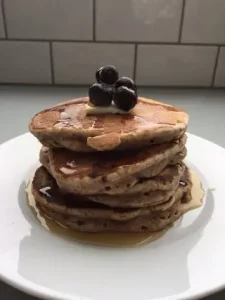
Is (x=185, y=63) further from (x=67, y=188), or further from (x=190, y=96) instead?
(x=67, y=188)

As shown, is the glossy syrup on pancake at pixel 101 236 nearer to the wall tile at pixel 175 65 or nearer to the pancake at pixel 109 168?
the pancake at pixel 109 168

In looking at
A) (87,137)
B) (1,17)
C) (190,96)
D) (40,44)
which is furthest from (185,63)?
(87,137)

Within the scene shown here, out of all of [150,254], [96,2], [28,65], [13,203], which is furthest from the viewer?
[28,65]

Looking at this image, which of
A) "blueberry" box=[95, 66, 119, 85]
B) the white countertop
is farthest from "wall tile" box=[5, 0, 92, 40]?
"blueberry" box=[95, 66, 119, 85]

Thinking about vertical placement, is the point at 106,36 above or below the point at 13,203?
above

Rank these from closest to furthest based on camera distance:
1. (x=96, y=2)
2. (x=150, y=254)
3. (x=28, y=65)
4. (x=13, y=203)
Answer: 1. (x=150, y=254)
2. (x=13, y=203)
3. (x=96, y=2)
4. (x=28, y=65)

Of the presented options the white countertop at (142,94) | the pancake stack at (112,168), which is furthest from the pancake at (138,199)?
the white countertop at (142,94)

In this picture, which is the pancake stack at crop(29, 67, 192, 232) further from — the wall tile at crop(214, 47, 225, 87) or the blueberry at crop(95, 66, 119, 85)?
the wall tile at crop(214, 47, 225, 87)

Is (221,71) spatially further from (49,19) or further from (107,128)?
(107,128)

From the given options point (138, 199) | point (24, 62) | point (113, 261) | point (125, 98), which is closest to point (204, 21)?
point (24, 62)
